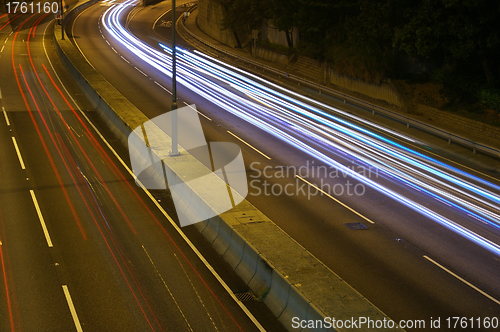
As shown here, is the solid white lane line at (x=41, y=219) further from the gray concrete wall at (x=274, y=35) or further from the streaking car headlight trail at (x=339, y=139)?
the gray concrete wall at (x=274, y=35)

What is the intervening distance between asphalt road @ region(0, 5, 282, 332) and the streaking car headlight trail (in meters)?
9.54

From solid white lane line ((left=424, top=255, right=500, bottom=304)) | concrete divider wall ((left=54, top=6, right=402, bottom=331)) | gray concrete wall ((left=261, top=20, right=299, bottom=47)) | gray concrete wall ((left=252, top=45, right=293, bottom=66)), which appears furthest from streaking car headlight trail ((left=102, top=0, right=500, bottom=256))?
gray concrete wall ((left=261, top=20, right=299, bottom=47))

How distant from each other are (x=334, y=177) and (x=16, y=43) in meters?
47.3

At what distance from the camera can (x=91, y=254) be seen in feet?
46.7

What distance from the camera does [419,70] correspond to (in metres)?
35.8

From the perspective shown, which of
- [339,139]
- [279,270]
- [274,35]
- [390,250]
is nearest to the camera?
[279,270]

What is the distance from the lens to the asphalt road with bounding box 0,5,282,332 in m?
11.4

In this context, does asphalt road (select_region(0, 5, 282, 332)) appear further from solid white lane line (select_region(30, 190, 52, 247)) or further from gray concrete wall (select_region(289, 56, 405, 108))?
gray concrete wall (select_region(289, 56, 405, 108))

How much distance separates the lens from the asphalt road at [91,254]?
11.4 m

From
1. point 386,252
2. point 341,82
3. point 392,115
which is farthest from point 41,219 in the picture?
point 341,82

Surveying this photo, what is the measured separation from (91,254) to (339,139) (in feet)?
56.8

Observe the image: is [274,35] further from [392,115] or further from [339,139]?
[339,139]

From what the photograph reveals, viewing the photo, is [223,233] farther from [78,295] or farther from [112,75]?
[112,75]

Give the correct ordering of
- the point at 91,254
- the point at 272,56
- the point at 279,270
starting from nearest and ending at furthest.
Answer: the point at 279,270
the point at 91,254
the point at 272,56
